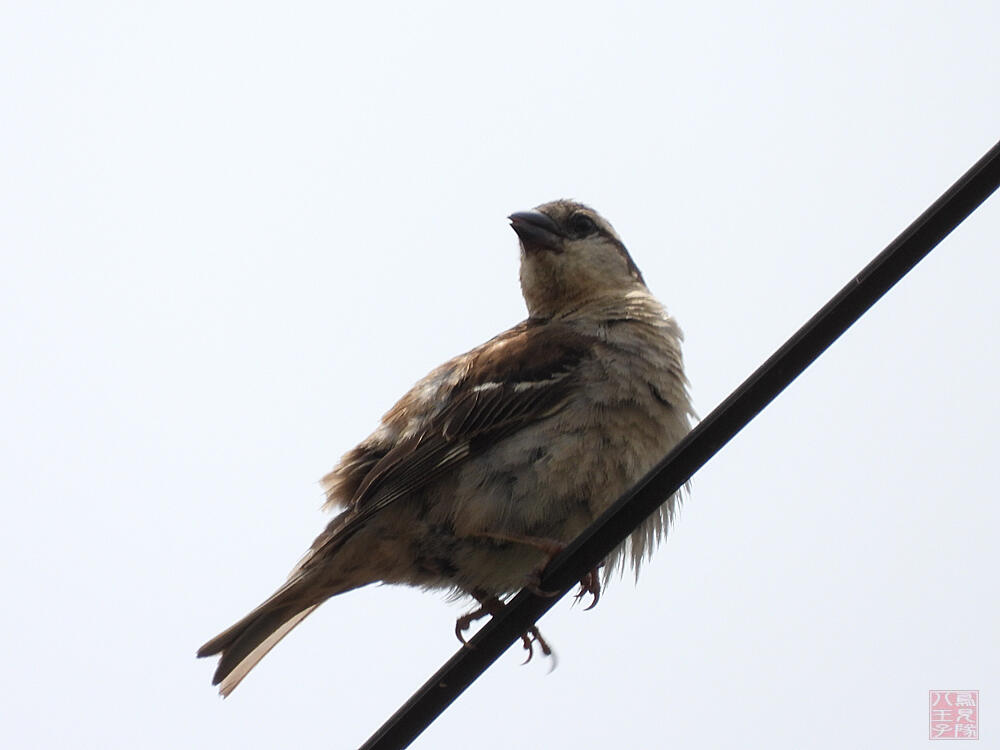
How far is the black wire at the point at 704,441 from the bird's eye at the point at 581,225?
3496 mm

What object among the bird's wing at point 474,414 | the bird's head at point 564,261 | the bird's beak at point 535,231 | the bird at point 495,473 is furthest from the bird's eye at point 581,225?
the bird's wing at point 474,414

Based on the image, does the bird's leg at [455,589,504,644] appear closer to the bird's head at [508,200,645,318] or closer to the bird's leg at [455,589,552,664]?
the bird's leg at [455,589,552,664]

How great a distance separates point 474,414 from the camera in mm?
5441

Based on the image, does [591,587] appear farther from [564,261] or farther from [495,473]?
[564,261]

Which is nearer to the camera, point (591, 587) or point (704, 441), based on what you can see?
point (704, 441)

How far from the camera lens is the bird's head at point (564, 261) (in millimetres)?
6645

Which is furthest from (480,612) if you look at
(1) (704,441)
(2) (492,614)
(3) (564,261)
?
(1) (704,441)

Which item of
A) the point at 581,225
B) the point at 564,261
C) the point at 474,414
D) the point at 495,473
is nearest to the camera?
the point at 495,473

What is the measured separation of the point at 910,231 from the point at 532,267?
3768 millimetres

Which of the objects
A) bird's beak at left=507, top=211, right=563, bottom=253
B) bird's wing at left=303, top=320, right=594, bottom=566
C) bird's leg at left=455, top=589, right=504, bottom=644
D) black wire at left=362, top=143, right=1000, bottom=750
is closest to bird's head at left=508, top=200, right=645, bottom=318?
bird's beak at left=507, top=211, right=563, bottom=253

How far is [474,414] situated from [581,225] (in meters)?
1.89

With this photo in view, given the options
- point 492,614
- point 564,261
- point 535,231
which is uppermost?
point 535,231

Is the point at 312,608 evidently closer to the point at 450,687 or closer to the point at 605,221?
the point at 450,687

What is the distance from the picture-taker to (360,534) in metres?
5.29
